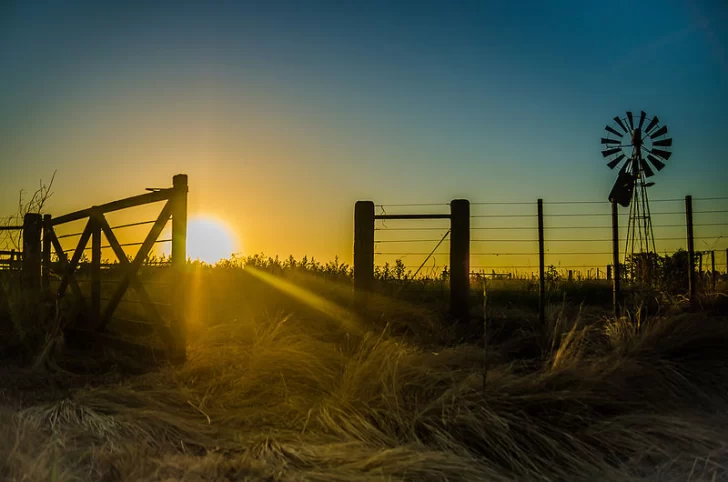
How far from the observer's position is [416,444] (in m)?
3.71

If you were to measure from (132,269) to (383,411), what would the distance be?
4.26 metres

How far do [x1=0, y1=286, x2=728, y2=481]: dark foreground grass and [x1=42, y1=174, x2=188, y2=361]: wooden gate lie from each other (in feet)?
2.81

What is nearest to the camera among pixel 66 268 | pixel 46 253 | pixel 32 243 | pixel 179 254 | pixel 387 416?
pixel 387 416

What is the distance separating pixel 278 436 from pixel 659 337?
383 centimetres

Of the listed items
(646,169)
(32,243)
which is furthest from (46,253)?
(646,169)

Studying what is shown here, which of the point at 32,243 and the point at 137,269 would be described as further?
the point at 32,243

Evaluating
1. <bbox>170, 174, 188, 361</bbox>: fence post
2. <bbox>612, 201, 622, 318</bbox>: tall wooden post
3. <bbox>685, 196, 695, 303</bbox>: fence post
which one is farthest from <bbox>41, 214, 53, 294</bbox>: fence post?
<bbox>685, 196, 695, 303</bbox>: fence post

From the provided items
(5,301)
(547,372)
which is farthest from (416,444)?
(5,301)

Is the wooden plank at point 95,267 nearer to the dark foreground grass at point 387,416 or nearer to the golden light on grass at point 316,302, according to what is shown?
the dark foreground grass at point 387,416

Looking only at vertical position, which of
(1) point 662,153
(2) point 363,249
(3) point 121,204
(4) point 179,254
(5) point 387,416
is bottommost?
(5) point 387,416

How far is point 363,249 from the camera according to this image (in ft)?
28.6

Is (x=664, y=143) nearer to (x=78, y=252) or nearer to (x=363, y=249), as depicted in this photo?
(x=363, y=249)

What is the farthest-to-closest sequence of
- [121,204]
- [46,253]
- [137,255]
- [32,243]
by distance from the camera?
1. [32,243]
2. [46,253]
3. [121,204]
4. [137,255]

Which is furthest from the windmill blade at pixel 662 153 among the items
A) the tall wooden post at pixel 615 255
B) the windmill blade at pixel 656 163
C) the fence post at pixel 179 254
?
the fence post at pixel 179 254
